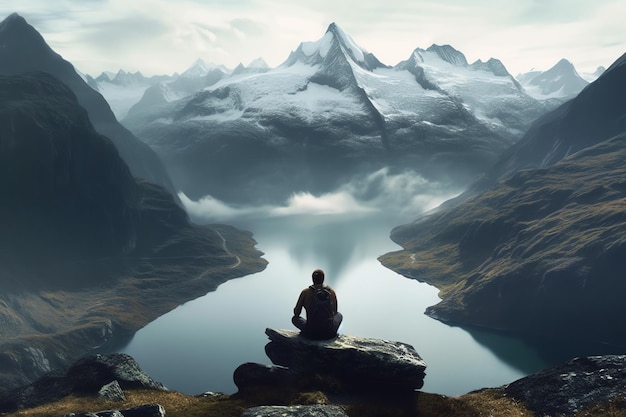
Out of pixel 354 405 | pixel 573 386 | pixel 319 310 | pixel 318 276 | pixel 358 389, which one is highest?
pixel 318 276

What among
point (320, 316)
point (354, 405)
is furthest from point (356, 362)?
point (320, 316)

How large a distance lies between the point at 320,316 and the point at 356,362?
13.9 feet

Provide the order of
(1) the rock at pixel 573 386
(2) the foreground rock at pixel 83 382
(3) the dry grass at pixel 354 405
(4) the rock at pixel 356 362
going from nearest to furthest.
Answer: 1. (1) the rock at pixel 573 386
2. (3) the dry grass at pixel 354 405
3. (4) the rock at pixel 356 362
4. (2) the foreground rock at pixel 83 382

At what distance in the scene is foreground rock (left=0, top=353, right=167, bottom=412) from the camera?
50750 millimetres

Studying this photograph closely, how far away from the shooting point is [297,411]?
1484 inches

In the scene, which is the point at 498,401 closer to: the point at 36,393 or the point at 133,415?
the point at 133,415

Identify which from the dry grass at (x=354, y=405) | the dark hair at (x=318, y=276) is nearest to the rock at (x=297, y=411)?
the dry grass at (x=354, y=405)

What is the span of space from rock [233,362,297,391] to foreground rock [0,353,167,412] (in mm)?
10578

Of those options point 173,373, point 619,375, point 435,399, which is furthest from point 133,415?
point 173,373

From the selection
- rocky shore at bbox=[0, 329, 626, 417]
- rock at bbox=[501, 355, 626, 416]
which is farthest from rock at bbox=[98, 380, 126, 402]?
rock at bbox=[501, 355, 626, 416]

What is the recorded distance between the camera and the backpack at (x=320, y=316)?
4619cm

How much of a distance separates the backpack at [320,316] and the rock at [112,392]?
1520cm

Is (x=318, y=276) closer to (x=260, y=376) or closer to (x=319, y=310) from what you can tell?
(x=319, y=310)

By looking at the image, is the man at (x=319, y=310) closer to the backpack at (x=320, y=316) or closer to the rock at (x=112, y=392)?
the backpack at (x=320, y=316)
